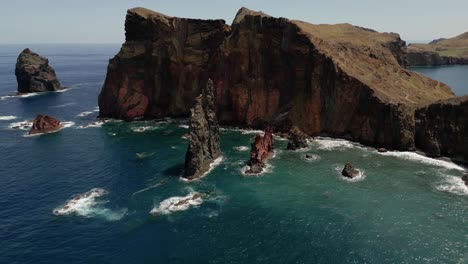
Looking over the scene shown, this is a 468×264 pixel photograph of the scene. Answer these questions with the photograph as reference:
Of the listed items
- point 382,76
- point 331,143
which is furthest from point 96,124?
point 382,76

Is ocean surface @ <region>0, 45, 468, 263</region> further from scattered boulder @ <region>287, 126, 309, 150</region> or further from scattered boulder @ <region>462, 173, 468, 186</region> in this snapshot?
scattered boulder @ <region>287, 126, 309, 150</region>

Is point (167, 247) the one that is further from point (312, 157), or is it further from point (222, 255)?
point (312, 157)

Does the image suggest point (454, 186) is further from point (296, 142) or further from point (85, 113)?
point (85, 113)

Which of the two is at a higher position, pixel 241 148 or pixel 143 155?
pixel 241 148

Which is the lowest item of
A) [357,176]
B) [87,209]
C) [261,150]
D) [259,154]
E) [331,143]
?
[87,209]

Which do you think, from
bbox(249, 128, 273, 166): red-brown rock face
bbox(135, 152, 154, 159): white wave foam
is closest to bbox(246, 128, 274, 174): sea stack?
bbox(249, 128, 273, 166): red-brown rock face

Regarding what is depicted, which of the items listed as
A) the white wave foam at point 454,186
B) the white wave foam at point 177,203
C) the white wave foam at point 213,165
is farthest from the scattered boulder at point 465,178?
the white wave foam at point 177,203
